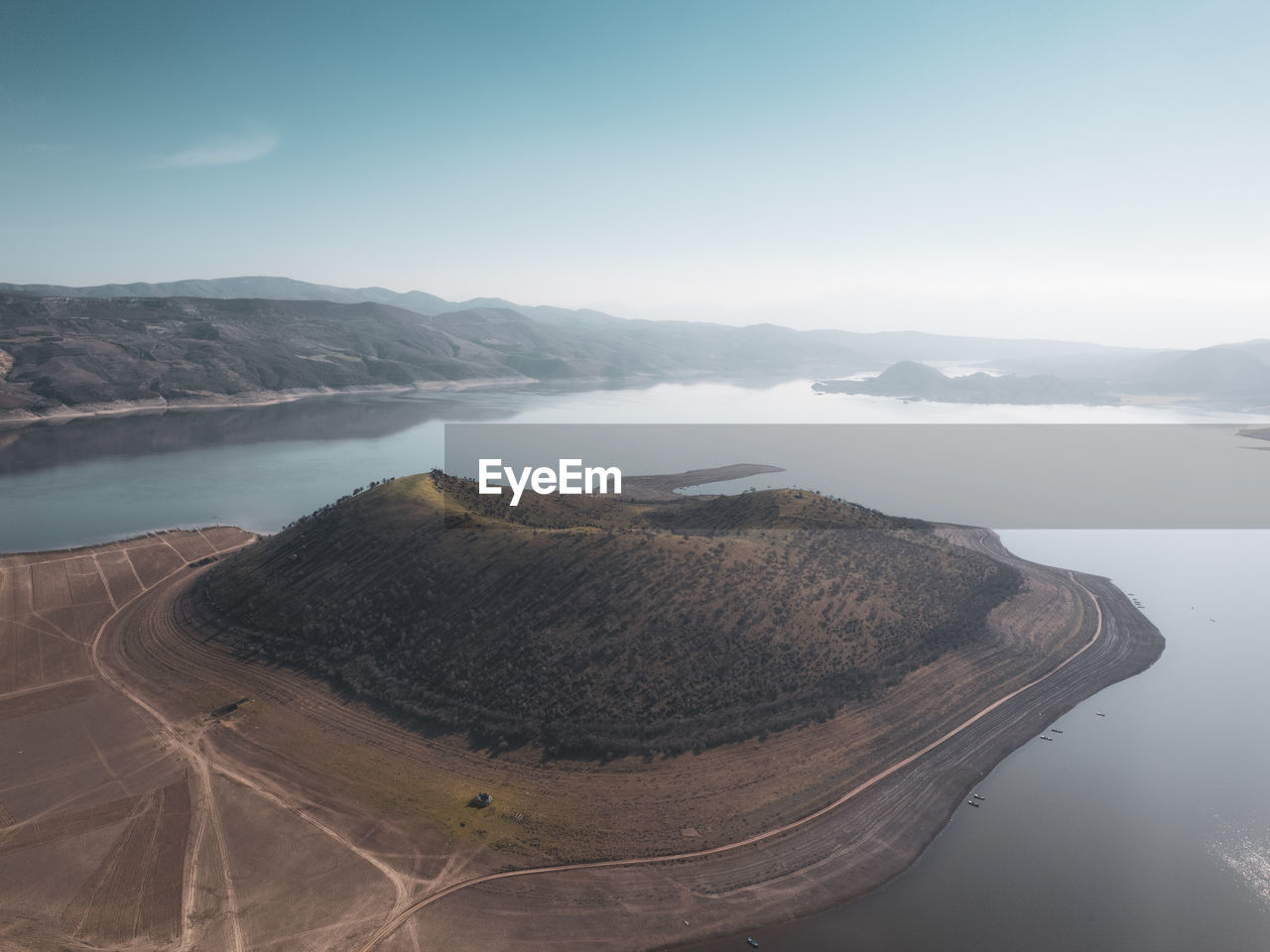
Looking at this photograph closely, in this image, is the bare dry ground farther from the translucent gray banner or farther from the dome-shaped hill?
the translucent gray banner

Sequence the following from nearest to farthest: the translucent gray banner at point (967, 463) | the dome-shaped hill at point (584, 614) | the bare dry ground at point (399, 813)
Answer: the bare dry ground at point (399, 813)
the dome-shaped hill at point (584, 614)
the translucent gray banner at point (967, 463)

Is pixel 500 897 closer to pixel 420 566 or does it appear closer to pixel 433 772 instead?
pixel 433 772

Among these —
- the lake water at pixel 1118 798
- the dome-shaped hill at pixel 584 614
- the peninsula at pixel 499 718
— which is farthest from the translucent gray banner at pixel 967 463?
the dome-shaped hill at pixel 584 614

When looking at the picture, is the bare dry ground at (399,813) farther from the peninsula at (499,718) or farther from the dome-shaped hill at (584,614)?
the dome-shaped hill at (584,614)

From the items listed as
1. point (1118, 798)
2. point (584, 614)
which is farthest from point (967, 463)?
point (584, 614)

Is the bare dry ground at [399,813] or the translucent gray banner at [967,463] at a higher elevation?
the translucent gray banner at [967,463]

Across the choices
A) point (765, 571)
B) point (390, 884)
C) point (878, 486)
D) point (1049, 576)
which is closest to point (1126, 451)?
point (878, 486)
